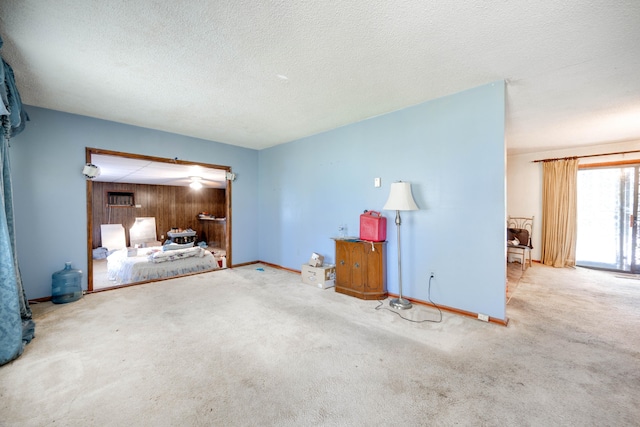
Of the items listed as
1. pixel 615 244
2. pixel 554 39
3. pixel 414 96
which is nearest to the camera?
pixel 554 39

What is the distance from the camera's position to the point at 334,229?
4176mm

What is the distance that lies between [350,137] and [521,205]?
4.62 meters

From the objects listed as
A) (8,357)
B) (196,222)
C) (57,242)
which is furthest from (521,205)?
(196,222)

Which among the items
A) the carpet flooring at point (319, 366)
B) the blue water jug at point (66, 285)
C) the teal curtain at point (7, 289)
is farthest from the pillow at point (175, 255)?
the teal curtain at point (7, 289)

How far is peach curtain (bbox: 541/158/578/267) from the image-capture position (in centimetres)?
506

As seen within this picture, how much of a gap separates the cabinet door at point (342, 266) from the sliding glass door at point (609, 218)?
202 inches

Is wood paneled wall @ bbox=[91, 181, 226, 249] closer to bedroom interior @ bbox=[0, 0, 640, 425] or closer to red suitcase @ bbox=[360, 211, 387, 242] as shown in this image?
bedroom interior @ bbox=[0, 0, 640, 425]

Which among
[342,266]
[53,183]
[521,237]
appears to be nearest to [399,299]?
[342,266]

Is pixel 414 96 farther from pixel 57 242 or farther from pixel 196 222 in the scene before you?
pixel 196 222

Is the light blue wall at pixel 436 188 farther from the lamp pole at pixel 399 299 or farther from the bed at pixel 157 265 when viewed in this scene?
the bed at pixel 157 265

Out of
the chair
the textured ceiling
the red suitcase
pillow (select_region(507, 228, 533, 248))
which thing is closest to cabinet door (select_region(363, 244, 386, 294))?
the red suitcase

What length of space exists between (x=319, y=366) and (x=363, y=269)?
5.29 feet

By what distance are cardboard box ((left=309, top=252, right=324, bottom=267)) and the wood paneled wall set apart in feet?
16.7

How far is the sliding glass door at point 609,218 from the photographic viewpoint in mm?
4668
